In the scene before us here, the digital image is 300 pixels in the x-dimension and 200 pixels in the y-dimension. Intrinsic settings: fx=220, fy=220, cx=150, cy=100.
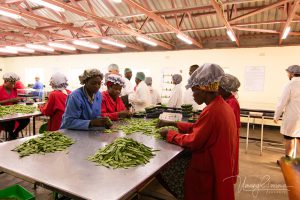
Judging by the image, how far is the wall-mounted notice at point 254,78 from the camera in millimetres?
9359

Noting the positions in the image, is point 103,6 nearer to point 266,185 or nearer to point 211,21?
point 211,21

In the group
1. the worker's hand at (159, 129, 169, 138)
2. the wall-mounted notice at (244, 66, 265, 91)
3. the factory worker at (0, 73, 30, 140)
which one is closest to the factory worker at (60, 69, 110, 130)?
the worker's hand at (159, 129, 169, 138)

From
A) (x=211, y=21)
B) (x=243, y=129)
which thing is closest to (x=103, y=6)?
(x=211, y=21)

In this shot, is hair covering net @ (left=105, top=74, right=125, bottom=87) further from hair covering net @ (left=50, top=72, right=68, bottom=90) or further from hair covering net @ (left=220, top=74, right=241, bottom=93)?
hair covering net @ (left=220, top=74, right=241, bottom=93)

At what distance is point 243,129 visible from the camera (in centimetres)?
898

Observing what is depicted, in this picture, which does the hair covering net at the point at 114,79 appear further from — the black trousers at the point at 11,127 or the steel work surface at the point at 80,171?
the black trousers at the point at 11,127

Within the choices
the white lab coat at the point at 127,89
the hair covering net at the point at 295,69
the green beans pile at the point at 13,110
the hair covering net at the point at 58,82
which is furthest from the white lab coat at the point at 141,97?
the hair covering net at the point at 295,69

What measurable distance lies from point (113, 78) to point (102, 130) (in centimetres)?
81

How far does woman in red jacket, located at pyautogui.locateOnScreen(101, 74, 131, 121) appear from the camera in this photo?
314 cm

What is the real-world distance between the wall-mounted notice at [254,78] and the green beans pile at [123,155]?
8867 mm

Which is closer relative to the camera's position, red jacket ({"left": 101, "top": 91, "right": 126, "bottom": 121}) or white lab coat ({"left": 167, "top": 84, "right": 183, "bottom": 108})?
red jacket ({"left": 101, "top": 91, "right": 126, "bottom": 121})

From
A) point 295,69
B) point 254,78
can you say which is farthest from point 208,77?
point 254,78

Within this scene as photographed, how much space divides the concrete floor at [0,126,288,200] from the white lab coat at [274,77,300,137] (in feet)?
2.98

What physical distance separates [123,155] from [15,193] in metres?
0.95
